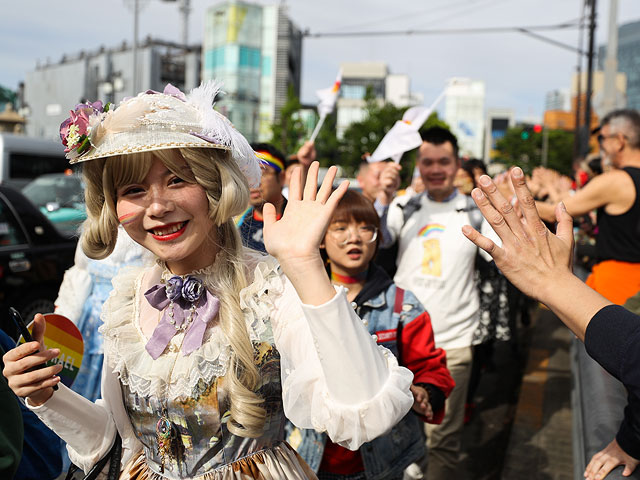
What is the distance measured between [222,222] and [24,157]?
1664 cm

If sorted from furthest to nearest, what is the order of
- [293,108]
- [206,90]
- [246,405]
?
[293,108]
[206,90]
[246,405]

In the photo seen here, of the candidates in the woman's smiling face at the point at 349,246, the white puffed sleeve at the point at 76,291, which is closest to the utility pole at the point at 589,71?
the woman's smiling face at the point at 349,246

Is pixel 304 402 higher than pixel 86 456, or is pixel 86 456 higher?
pixel 304 402

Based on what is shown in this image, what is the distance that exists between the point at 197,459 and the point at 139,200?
28.8 inches

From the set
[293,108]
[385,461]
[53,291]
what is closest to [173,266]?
[385,461]

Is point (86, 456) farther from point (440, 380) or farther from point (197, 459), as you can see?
point (440, 380)

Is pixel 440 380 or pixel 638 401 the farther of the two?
pixel 440 380

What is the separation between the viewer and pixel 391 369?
4.69 ft

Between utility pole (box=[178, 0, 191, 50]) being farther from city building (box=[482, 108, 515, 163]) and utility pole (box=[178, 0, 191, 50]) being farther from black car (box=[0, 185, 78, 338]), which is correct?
city building (box=[482, 108, 515, 163])

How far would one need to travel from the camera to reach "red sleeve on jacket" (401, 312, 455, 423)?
8.60ft

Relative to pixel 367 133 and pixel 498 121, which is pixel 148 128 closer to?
pixel 367 133

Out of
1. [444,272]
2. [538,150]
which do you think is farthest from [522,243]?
[538,150]

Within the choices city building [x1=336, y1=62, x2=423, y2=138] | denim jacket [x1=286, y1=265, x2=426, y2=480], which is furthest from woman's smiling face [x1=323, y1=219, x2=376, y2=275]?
city building [x1=336, y1=62, x2=423, y2=138]

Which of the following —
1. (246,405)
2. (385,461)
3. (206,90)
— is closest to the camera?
(246,405)
